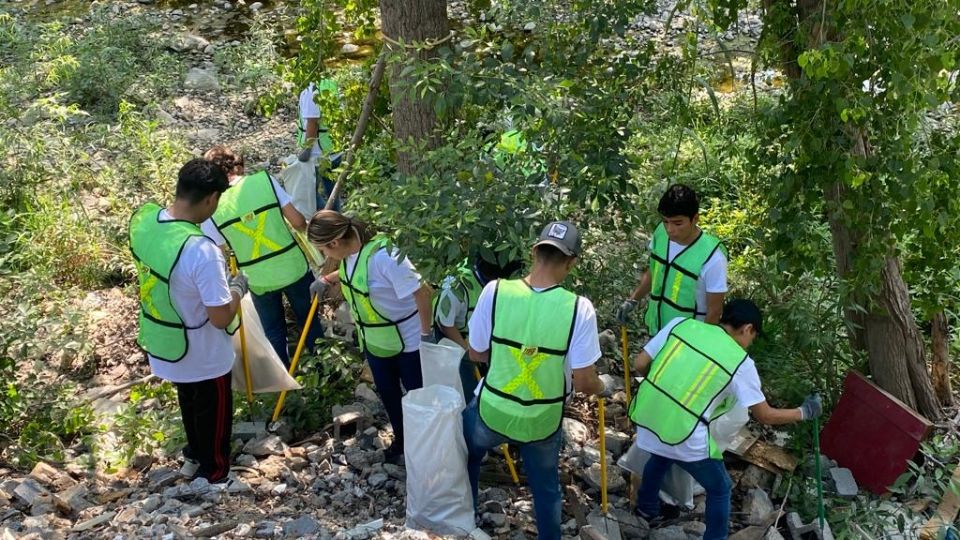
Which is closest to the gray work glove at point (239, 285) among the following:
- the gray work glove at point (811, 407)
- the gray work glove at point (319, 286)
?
the gray work glove at point (319, 286)

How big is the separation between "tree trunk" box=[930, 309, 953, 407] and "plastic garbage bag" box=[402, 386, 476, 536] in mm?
2804

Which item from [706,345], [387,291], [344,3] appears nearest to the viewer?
[706,345]

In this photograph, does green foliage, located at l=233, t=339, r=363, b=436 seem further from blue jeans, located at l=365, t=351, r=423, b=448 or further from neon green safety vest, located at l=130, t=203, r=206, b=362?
neon green safety vest, located at l=130, t=203, r=206, b=362

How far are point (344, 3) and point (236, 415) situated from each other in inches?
99.2

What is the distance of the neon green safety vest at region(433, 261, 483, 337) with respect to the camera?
3.67 meters

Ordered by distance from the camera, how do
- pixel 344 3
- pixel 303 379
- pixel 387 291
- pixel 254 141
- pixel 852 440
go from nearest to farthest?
pixel 387 291
pixel 852 440
pixel 303 379
pixel 344 3
pixel 254 141

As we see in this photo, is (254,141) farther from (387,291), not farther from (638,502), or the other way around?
(638,502)

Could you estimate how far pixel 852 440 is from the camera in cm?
487

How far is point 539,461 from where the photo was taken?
3.79 meters

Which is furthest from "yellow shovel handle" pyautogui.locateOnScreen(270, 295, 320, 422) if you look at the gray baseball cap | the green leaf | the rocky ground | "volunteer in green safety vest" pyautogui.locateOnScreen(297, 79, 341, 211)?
the gray baseball cap

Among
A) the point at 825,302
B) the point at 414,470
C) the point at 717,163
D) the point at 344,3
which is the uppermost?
the point at 344,3

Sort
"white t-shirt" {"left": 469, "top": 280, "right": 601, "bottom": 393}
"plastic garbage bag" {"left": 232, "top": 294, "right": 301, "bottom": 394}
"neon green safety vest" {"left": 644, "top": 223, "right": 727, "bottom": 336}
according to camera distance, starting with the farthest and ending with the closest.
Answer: "plastic garbage bag" {"left": 232, "top": 294, "right": 301, "bottom": 394} → "neon green safety vest" {"left": 644, "top": 223, "right": 727, "bottom": 336} → "white t-shirt" {"left": 469, "top": 280, "right": 601, "bottom": 393}

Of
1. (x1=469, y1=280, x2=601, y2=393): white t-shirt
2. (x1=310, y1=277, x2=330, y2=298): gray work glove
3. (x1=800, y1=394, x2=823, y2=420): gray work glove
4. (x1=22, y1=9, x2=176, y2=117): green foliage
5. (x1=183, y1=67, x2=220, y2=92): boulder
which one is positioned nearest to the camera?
(x1=469, y1=280, x2=601, y2=393): white t-shirt

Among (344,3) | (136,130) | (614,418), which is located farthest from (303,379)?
(136,130)
